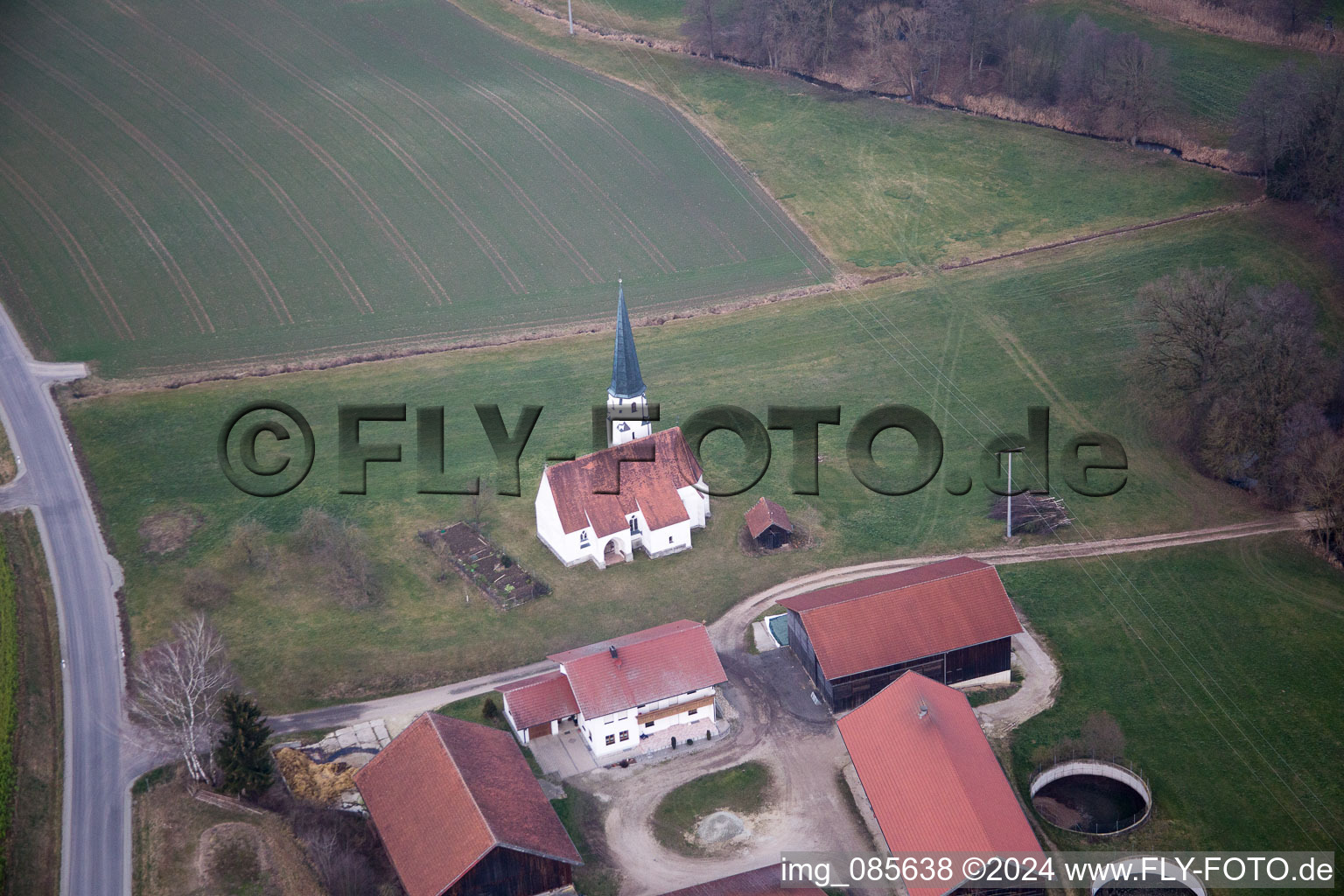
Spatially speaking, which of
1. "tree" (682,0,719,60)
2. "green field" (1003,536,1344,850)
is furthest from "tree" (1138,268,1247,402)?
"tree" (682,0,719,60)

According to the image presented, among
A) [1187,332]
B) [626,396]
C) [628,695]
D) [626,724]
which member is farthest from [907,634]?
[1187,332]

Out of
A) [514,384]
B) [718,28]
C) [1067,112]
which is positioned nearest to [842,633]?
[514,384]

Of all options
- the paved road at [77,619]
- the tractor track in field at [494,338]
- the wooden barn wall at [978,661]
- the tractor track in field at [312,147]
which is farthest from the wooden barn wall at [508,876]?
the tractor track in field at [312,147]

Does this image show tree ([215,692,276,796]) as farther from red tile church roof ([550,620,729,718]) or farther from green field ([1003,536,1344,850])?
green field ([1003,536,1344,850])

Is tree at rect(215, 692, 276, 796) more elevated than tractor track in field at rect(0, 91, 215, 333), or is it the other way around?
tractor track in field at rect(0, 91, 215, 333)

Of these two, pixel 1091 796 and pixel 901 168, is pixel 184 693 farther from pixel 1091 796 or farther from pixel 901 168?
pixel 901 168
